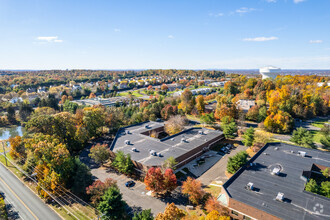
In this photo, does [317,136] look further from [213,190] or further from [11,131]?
[11,131]

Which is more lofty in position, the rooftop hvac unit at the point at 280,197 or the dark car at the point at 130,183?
the rooftop hvac unit at the point at 280,197

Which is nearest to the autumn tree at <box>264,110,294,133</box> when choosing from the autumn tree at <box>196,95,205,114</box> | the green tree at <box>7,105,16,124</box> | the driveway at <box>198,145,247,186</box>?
the driveway at <box>198,145,247,186</box>

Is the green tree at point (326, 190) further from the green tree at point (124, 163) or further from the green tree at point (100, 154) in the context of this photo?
the green tree at point (100, 154)

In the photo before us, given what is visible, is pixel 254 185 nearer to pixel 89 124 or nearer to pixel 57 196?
pixel 57 196

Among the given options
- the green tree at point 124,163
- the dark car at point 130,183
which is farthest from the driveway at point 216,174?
the green tree at point 124,163

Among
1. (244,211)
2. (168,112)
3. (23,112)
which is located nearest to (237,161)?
(244,211)

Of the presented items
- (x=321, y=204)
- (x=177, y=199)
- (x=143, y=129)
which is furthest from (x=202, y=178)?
(x=143, y=129)
